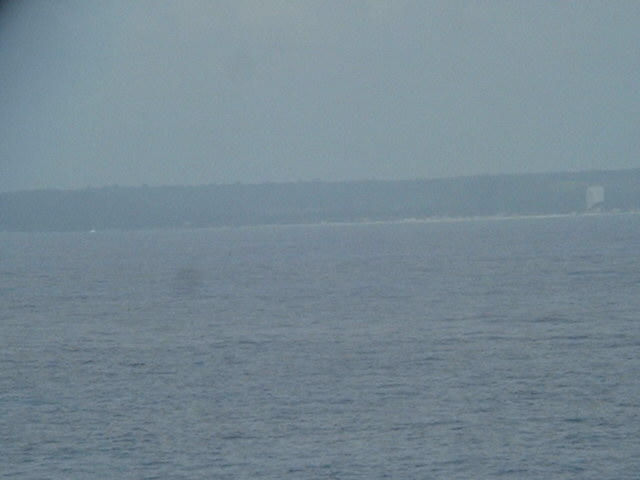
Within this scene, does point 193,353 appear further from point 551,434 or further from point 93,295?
point 93,295

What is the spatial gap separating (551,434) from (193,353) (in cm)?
1068

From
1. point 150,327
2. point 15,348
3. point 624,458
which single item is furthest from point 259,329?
point 624,458

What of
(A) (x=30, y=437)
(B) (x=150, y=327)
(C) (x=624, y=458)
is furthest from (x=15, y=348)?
(C) (x=624, y=458)

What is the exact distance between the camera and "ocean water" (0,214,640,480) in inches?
563

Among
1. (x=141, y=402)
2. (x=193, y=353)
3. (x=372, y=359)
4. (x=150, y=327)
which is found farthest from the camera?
(x=150, y=327)

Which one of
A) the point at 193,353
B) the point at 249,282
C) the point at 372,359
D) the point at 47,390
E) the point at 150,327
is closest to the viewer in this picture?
the point at 47,390

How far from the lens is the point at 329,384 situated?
19.4m

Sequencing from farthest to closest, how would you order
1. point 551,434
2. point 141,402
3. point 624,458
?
point 141,402 < point 551,434 < point 624,458

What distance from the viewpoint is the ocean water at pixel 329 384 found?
14.3 meters

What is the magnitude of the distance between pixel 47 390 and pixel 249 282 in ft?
92.4

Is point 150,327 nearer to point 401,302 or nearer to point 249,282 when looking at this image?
point 401,302

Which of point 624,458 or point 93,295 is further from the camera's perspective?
point 93,295

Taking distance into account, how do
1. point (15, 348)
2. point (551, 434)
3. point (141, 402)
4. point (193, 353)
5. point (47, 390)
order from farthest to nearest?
1. point (15, 348)
2. point (193, 353)
3. point (47, 390)
4. point (141, 402)
5. point (551, 434)

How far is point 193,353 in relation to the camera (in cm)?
2419
